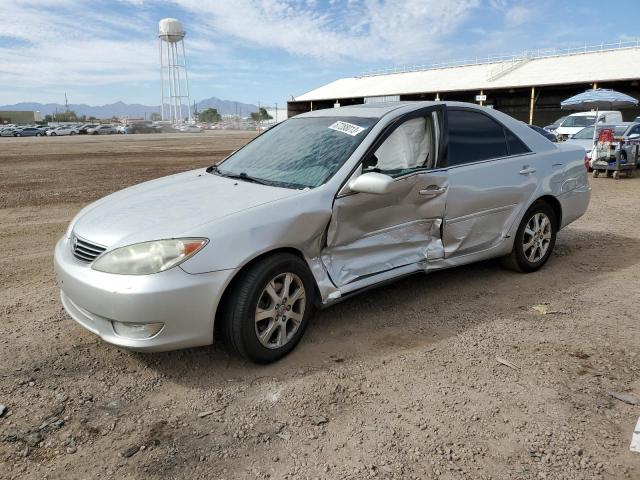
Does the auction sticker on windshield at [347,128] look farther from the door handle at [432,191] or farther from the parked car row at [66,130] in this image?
the parked car row at [66,130]

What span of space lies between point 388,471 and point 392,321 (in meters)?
1.65

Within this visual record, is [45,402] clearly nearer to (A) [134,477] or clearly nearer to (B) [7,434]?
(B) [7,434]

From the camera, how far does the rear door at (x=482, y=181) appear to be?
420 centimetres

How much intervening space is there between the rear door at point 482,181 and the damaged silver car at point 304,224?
1 cm

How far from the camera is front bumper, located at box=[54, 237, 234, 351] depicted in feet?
9.16

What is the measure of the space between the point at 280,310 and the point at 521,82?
41553mm

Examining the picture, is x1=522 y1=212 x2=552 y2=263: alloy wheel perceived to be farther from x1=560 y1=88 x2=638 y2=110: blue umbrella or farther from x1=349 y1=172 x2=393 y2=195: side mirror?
x1=560 y1=88 x2=638 y2=110: blue umbrella

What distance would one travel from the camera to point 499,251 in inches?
183

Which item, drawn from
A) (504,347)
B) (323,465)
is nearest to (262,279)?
(323,465)

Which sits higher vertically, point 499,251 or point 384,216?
point 384,216

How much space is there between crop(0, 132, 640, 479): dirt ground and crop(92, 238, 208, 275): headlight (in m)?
0.74

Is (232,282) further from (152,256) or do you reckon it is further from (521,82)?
(521,82)

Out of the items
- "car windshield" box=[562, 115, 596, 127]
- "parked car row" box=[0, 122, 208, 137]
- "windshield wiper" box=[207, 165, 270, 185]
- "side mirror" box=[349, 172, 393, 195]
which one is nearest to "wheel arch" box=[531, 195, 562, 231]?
"side mirror" box=[349, 172, 393, 195]

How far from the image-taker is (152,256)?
2.87 m
